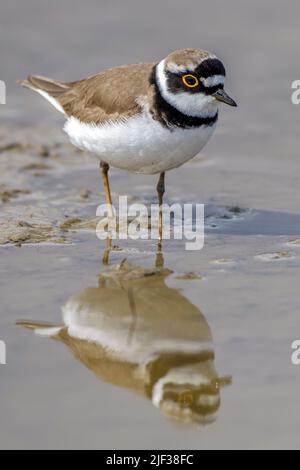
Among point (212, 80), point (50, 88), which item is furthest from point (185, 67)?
point (50, 88)

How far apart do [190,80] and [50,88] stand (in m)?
2.05

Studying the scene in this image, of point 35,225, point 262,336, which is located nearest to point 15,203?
point 35,225

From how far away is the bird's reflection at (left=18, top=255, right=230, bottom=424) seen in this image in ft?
15.0

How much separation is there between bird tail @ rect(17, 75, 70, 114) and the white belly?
3.38 ft

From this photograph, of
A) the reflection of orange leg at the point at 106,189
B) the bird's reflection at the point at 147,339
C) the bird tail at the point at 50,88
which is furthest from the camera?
the bird tail at the point at 50,88

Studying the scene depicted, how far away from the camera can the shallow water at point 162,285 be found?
14.2 ft

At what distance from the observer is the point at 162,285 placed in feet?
19.9

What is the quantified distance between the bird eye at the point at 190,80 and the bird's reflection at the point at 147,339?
4.49 feet

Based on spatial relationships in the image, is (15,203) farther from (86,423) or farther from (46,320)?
(86,423)

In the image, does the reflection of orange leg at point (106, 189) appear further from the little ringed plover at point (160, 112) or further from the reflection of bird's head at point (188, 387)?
the reflection of bird's head at point (188, 387)

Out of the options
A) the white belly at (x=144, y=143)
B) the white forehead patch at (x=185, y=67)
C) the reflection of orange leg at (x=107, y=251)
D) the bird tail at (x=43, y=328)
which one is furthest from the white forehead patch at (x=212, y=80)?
the bird tail at (x=43, y=328)

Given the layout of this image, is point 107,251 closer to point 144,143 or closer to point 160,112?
point 144,143

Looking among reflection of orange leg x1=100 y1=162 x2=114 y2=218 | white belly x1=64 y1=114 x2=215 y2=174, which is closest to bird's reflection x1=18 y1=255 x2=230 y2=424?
white belly x1=64 y1=114 x2=215 y2=174

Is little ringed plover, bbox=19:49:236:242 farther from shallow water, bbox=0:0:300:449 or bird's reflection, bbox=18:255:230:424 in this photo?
bird's reflection, bbox=18:255:230:424
